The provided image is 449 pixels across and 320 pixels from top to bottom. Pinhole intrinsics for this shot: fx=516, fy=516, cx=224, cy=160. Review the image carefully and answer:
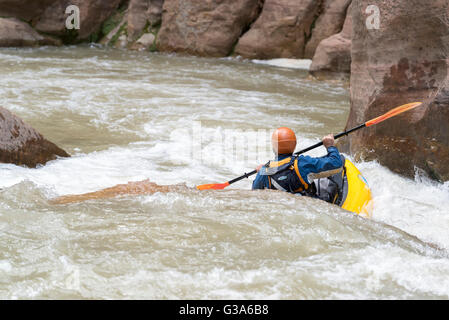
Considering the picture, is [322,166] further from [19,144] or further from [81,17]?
[81,17]

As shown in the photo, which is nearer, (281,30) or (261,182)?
(261,182)

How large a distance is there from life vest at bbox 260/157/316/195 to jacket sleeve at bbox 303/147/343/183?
0.07 metres

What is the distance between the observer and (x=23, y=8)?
48.5 feet

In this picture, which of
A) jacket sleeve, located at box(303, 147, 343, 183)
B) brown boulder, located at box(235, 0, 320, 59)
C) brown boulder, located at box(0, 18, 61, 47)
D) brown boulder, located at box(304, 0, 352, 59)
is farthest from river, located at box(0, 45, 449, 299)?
brown boulder, located at box(0, 18, 61, 47)

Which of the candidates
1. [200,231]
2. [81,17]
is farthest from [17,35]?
[200,231]

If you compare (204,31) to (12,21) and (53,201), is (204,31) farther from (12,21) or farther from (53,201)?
(53,201)

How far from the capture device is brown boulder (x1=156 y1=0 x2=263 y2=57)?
45.7ft

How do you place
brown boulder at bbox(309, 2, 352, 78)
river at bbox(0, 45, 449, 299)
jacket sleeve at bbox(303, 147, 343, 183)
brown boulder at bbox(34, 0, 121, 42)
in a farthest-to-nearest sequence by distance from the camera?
brown boulder at bbox(34, 0, 121, 42) < brown boulder at bbox(309, 2, 352, 78) < jacket sleeve at bbox(303, 147, 343, 183) < river at bbox(0, 45, 449, 299)

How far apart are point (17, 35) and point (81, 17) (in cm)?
233

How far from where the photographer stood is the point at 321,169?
3750mm

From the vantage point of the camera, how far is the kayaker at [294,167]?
12.3 feet

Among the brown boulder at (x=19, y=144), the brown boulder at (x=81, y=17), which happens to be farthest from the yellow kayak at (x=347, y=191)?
the brown boulder at (x=81, y=17)

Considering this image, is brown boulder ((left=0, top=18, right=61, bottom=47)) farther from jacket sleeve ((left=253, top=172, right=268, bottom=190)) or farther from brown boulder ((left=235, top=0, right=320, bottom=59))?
jacket sleeve ((left=253, top=172, right=268, bottom=190))

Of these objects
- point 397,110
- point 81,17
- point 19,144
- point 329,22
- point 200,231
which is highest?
point 329,22
